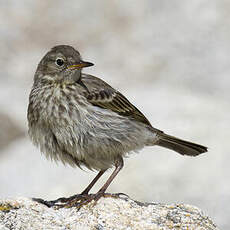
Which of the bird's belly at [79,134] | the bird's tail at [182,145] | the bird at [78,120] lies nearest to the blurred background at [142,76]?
the bird's tail at [182,145]

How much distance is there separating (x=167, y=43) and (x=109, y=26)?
1939 mm

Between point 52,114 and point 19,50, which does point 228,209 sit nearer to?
point 52,114

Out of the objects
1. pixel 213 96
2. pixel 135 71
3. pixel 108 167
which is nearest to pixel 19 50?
pixel 135 71

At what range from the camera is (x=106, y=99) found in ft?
28.5

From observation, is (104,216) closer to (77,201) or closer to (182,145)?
(77,201)

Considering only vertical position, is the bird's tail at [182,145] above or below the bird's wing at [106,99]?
above

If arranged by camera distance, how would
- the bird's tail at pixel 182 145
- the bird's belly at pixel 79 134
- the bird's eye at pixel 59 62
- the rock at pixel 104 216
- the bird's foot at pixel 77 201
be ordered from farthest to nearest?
1. the bird's tail at pixel 182 145
2. the bird's eye at pixel 59 62
3. the bird's belly at pixel 79 134
4. the bird's foot at pixel 77 201
5. the rock at pixel 104 216

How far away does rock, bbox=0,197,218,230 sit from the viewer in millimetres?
6844

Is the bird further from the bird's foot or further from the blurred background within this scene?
the blurred background

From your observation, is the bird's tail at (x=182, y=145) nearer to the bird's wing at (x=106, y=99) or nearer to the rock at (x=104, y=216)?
the bird's wing at (x=106, y=99)

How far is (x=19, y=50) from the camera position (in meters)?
17.6

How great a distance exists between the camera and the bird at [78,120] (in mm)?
8062

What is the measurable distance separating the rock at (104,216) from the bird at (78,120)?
1.14ft

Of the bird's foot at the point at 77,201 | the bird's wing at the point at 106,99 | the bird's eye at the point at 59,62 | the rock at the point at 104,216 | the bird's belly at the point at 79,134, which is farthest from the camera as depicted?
the bird's eye at the point at 59,62
